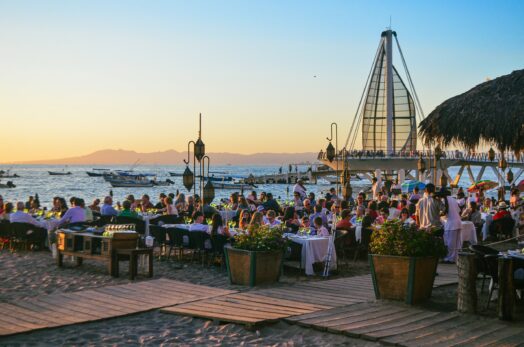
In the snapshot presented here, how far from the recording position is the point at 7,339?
259 inches

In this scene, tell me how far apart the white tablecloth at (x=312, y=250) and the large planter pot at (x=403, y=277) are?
9.83ft

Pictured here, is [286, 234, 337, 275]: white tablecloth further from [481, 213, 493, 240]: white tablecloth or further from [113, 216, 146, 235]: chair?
[481, 213, 493, 240]: white tablecloth

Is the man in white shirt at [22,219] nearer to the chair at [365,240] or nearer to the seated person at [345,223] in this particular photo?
the seated person at [345,223]

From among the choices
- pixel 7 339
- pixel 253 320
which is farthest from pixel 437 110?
pixel 7 339

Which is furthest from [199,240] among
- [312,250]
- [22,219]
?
[22,219]

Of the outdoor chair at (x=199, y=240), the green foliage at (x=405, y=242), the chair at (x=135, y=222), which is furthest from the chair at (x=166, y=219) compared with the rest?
the green foliage at (x=405, y=242)

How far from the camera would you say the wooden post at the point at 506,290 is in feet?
23.1

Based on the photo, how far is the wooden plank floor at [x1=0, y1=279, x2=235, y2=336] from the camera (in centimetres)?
724

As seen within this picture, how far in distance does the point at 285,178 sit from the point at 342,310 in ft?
304

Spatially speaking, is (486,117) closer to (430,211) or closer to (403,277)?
(430,211)

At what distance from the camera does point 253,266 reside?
30.9ft

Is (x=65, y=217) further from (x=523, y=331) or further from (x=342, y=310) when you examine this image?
(x=523, y=331)

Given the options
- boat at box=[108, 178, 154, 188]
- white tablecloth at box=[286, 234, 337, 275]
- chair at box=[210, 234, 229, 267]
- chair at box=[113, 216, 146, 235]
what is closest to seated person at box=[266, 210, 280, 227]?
white tablecloth at box=[286, 234, 337, 275]

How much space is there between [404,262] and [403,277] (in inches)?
7.2
